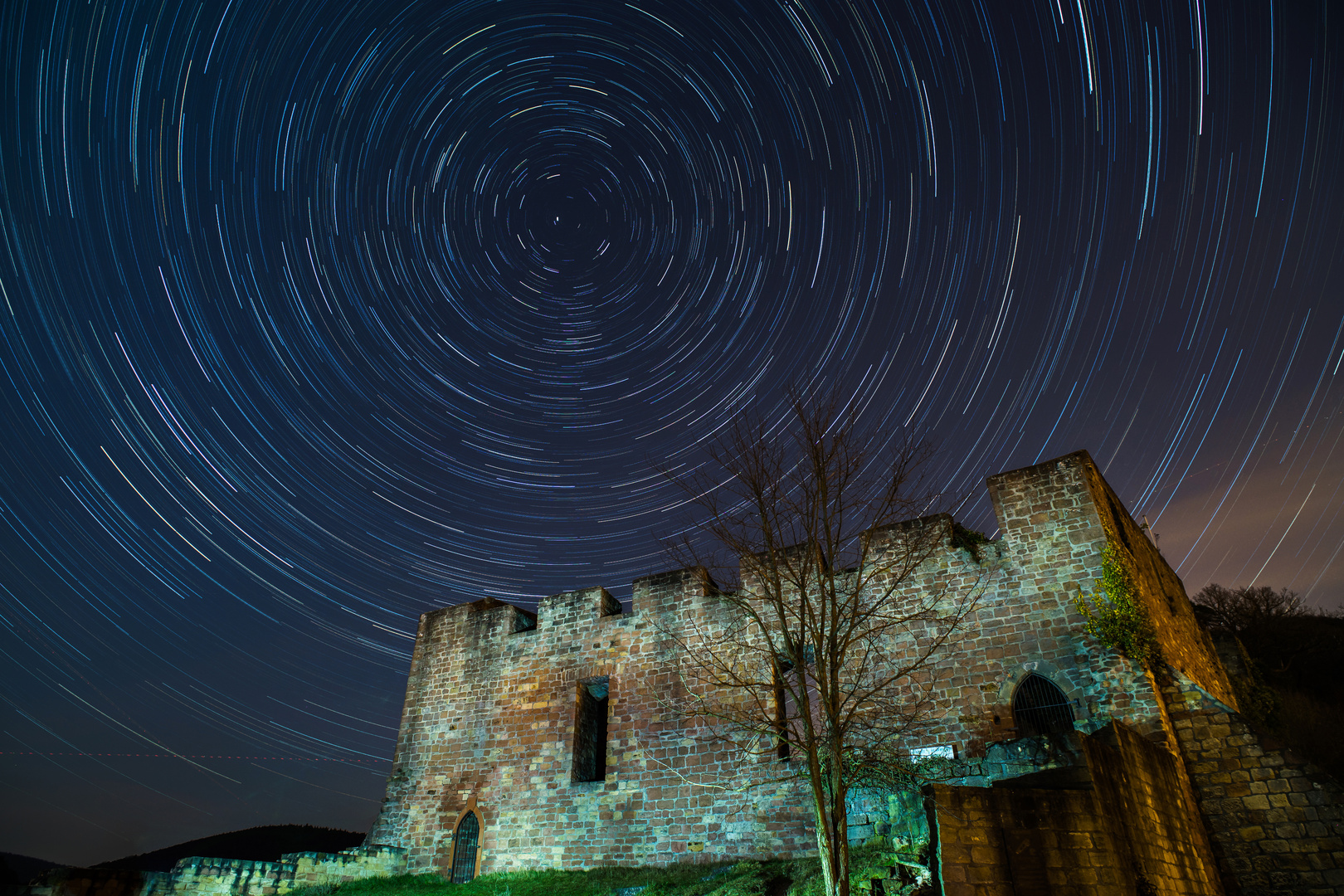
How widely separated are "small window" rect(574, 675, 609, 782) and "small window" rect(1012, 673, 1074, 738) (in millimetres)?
9167

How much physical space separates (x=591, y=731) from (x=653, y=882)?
184 inches

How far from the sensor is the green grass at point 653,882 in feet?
34.9

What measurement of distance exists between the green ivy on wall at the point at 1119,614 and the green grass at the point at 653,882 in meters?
5.47

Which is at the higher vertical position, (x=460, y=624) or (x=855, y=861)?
(x=460, y=624)

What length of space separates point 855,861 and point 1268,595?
3379 cm

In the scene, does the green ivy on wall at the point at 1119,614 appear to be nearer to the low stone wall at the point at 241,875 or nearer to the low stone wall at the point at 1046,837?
the low stone wall at the point at 1046,837

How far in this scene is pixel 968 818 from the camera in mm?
7652

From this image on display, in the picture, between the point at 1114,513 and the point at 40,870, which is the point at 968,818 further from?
the point at 40,870

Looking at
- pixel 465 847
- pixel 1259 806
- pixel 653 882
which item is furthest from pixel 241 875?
pixel 1259 806

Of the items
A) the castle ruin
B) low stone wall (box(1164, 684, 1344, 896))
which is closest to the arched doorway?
the castle ruin

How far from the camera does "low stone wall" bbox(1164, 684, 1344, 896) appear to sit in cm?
1028

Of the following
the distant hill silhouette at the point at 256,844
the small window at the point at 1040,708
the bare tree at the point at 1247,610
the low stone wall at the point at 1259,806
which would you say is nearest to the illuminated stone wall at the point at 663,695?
the small window at the point at 1040,708

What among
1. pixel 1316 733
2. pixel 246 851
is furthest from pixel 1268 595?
pixel 246 851

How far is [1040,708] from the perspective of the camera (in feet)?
41.2
